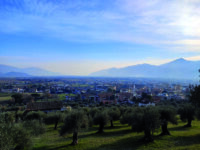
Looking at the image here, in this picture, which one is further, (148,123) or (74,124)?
(74,124)

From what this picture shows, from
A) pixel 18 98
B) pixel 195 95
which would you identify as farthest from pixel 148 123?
pixel 18 98

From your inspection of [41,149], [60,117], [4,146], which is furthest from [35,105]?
[4,146]

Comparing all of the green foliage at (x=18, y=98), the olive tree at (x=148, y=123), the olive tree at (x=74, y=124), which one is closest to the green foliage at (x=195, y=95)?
the olive tree at (x=148, y=123)

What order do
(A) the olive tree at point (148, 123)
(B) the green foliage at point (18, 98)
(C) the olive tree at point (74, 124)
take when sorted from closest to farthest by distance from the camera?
1. (A) the olive tree at point (148, 123)
2. (C) the olive tree at point (74, 124)
3. (B) the green foliage at point (18, 98)

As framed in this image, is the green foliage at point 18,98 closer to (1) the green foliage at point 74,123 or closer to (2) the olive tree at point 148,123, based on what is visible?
(1) the green foliage at point 74,123

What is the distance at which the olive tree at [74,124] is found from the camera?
18.9 m

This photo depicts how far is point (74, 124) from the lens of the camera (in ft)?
62.6

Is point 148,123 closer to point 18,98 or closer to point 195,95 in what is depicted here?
point 195,95

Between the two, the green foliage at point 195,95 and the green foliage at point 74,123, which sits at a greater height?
the green foliage at point 195,95

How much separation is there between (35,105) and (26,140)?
53.9m

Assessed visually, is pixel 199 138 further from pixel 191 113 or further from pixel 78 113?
pixel 78 113

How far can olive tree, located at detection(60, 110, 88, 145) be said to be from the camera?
1888 centimetres

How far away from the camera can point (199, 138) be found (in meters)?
18.3

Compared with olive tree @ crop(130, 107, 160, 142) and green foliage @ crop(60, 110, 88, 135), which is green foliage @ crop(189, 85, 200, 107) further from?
green foliage @ crop(60, 110, 88, 135)
